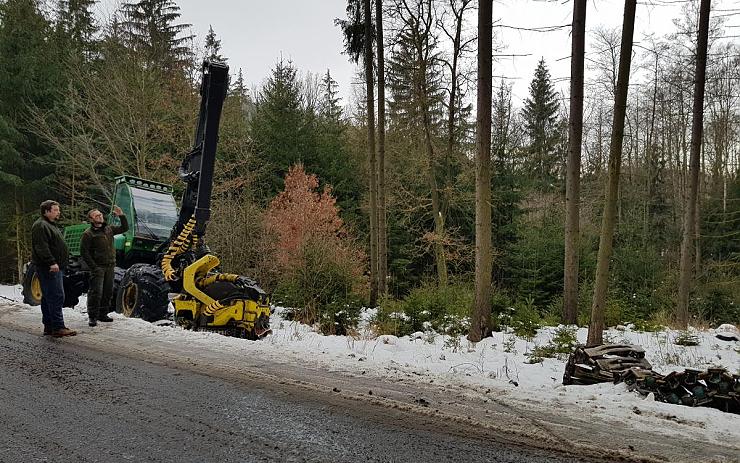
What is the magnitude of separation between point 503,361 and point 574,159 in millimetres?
7557

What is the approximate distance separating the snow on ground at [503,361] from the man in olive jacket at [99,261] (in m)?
0.36

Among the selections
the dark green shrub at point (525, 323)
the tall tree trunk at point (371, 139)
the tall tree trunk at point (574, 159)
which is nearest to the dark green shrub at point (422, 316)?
the dark green shrub at point (525, 323)

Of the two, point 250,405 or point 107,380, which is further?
point 107,380

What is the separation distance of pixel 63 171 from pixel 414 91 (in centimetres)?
1642

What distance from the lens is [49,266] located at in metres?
6.69

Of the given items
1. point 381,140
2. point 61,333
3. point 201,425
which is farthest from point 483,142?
point 61,333

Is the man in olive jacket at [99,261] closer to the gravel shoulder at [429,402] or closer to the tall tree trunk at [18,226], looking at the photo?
the gravel shoulder at [429,402]

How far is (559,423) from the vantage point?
12.4 ft

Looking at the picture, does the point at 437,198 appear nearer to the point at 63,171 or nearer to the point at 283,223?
the point at 283,223

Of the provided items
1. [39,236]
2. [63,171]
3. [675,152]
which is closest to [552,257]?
[39,236]

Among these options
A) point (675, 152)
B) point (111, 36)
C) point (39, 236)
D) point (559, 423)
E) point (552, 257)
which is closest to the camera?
point (559, 423)

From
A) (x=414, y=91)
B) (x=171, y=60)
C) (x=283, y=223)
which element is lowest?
(x=283, y=223)

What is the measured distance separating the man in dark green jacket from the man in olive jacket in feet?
3.05

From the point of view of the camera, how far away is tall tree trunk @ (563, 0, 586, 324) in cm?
1204
